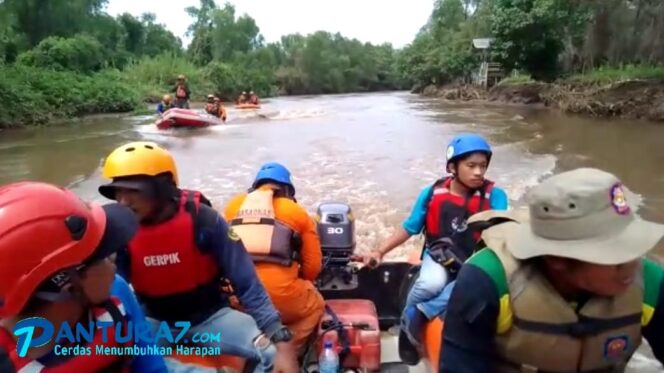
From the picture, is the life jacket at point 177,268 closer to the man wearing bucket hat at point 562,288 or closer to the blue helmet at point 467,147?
the man wearing bucket hat at point 562,288

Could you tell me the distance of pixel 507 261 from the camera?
1.46 m

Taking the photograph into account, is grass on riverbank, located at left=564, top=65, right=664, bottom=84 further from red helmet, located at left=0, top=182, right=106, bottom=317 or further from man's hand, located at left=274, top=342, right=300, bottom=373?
red helmet, located at left=0, top=182, right=106, bottom=317

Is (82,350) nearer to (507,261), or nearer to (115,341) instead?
(115,341)

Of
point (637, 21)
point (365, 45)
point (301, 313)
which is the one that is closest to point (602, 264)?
point (301, 313)

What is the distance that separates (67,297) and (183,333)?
893 millimetres

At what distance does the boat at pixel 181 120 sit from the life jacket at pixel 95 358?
52.3 feet

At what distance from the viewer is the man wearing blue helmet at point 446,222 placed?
9.02 feet

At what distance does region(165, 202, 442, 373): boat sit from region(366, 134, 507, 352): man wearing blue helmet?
0.13 m

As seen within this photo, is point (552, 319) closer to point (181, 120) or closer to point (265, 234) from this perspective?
point (265, 234)

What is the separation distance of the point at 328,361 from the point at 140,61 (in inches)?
1567

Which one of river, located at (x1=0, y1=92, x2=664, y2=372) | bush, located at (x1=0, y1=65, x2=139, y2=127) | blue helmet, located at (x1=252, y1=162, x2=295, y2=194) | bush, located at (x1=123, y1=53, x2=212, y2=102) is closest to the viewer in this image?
blue helmet, located at (x1=252, y1=162, x2=295, y2=194)

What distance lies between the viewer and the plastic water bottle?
272 cm

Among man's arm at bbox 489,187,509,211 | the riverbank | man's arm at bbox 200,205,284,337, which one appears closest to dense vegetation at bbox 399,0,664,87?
the riverbank

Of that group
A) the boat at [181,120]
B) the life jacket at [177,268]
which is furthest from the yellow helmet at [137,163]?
the boat at [181,120]
